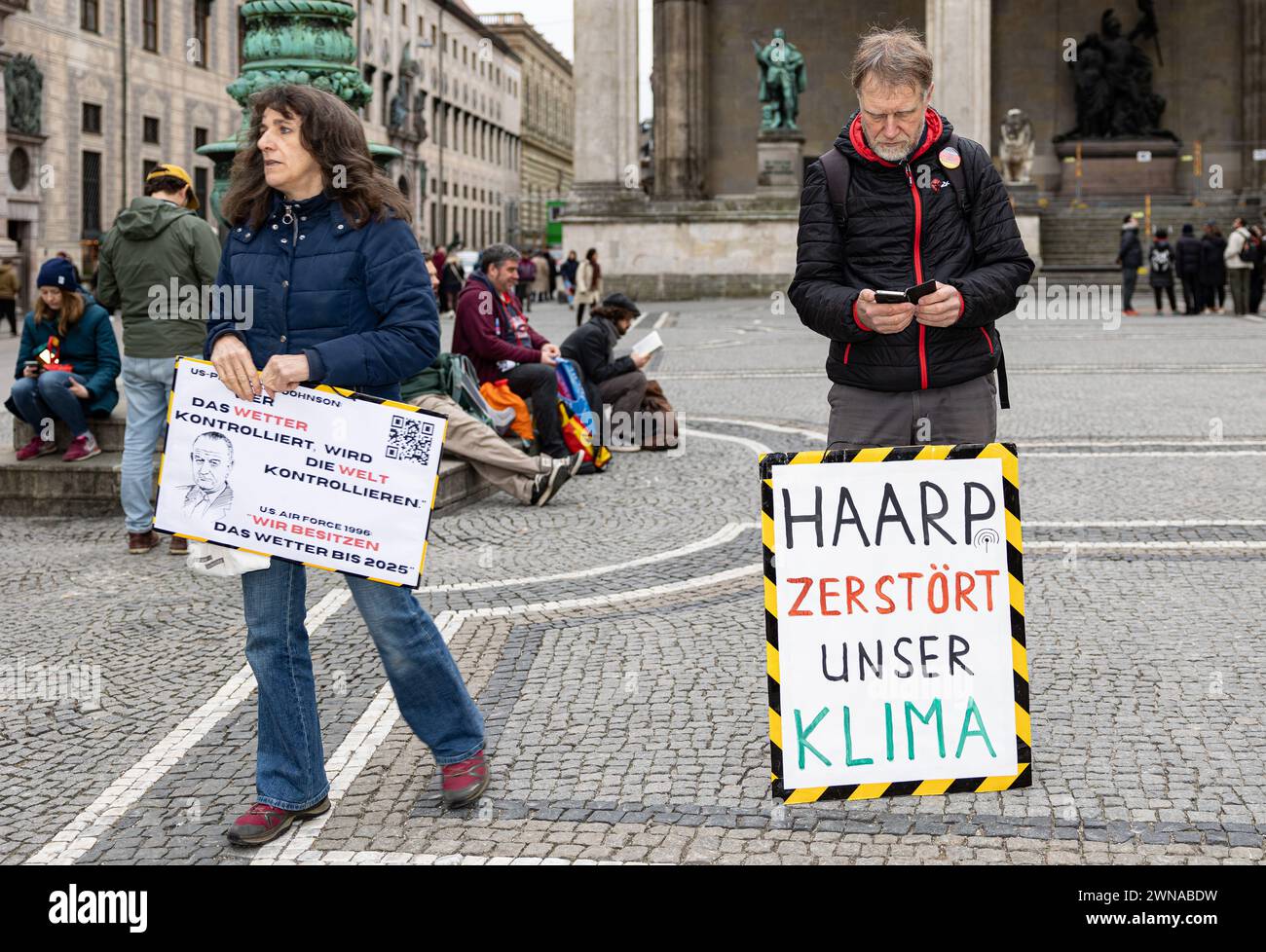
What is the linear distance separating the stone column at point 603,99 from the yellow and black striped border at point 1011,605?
116 ft

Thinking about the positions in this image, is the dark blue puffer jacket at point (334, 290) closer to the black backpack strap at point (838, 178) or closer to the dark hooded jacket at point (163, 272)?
the black backpack strap at point (838, 178)

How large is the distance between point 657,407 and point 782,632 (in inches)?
332

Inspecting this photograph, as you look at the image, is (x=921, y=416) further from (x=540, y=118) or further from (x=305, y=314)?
(x=540, y=118)

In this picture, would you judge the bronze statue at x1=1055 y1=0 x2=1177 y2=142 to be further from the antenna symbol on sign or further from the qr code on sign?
the qr code on sign

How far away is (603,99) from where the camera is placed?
39.2m

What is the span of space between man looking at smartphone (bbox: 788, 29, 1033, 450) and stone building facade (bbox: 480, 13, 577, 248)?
323 feet

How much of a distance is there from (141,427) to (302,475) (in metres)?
4.47

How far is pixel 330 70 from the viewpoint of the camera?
10.2 m

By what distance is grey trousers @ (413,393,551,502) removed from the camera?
9.75 metres

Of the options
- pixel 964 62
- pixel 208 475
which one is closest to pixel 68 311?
pixel 208 475

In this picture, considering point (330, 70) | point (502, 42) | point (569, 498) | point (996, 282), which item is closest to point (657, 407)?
point (569, 498)

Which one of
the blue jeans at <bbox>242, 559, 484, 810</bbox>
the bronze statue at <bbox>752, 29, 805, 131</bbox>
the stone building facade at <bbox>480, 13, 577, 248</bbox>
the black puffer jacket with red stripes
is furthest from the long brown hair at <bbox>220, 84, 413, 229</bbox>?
the stone building facade at <bbox>480, 13, 577, 248</bbox>
